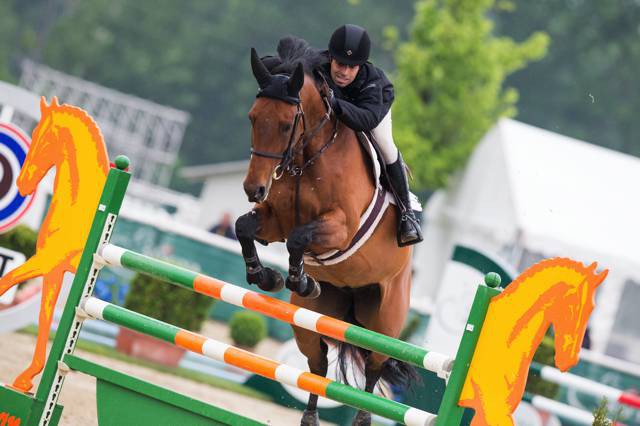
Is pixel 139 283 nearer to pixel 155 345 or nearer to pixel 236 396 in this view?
pixel 155 345

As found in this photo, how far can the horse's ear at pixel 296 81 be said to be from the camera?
381 cm

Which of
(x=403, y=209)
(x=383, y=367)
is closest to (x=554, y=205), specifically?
(x=383, y=367)

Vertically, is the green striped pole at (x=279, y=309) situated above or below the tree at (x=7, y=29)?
below

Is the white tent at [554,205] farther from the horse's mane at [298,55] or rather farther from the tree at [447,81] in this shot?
the horse's mane at [298,55]

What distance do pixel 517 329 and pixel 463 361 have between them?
21 centimetres

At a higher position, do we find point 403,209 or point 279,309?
point 403,209

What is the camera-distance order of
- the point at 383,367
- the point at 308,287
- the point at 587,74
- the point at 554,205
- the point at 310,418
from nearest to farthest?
the point at 308,287
the point at 310,418
the point at 383,367
the point at 554,205
the point at 587,74

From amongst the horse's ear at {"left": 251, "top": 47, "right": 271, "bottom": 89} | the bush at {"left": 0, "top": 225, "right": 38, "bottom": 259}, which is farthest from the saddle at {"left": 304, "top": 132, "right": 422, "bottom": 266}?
the bush at {"left": 0, "top": 225, "right": 38, "bottom": 259}

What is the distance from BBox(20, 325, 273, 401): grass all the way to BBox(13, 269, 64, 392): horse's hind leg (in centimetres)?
338

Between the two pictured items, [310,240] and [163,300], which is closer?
[310,240]

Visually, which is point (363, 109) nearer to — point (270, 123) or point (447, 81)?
point (270, 123)

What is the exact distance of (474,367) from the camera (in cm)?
338

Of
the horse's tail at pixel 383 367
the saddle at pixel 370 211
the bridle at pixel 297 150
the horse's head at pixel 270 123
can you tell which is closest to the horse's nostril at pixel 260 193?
the horse's head at pixel 270 123

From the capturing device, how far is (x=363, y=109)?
169 inches
